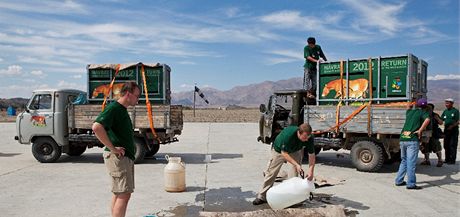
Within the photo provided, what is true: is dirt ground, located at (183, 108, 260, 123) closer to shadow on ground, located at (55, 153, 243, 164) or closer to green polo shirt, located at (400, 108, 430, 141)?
shadow on ground, located at (55, 153, 243, 164)

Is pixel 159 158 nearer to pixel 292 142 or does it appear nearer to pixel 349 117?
pixel 349 117

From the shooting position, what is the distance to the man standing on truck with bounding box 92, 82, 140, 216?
4.27 m

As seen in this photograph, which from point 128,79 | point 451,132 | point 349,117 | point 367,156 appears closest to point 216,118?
point 128,79

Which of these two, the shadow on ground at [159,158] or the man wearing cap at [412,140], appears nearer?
the man wearing cap at [412,140]

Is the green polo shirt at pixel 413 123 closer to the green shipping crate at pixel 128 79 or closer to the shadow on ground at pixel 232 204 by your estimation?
the shadow on ground at pixel 232 204

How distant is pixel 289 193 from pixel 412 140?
10.5ft

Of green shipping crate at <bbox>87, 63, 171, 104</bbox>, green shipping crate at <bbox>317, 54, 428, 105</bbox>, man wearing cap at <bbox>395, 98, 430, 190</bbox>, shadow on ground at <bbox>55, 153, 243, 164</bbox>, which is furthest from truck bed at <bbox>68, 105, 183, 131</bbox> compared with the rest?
man wearing cap at <bbox>395, 98, 430, 190</bbox>

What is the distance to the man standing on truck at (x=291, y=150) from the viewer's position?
5.55m

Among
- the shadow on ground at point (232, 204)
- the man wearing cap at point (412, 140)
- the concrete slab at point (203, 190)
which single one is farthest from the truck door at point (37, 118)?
the man wearing cap at point (412, 140)

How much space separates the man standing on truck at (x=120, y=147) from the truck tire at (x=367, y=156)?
20.4ft

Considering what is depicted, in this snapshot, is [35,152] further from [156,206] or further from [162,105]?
[156,206]

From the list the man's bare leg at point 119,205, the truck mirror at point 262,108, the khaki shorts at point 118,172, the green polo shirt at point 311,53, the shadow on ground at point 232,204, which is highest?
the green polo shirt at point 311,53

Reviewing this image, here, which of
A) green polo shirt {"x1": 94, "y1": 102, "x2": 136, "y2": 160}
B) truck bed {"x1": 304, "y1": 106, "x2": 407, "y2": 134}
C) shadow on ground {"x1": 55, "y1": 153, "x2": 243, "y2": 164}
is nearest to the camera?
green polo shirt {"x1": 94, "y1": 102, "x2": 136, "y2": 160}

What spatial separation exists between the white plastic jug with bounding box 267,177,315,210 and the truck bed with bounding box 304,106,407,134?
12.5ft
